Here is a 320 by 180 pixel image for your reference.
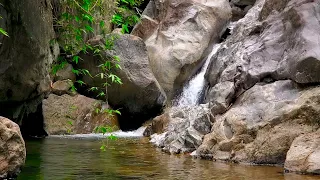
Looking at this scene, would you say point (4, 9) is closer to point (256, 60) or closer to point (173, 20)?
point (256, 60)

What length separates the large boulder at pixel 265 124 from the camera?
806 cm

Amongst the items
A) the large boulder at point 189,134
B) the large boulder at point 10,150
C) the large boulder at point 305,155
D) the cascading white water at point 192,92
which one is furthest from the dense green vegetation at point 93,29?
the cascading white water at point 192,92

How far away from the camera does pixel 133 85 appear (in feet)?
56.7

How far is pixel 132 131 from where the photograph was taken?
17703 millimetres

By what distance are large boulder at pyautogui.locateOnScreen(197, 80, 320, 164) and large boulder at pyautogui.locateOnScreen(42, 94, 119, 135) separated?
7.20 metres

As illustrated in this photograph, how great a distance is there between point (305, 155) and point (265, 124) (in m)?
1.55

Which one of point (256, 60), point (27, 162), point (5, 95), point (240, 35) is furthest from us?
point (240, 35)

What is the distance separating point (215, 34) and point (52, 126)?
33.9 ft

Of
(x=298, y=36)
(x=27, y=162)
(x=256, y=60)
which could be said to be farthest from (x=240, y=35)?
(x=27, y=162)

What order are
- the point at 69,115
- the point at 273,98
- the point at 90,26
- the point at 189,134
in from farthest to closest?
the point at 69,115 < the point at 189,134 < the point at 273,98 < the point at 90,26

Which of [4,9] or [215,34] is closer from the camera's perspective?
[4,9]

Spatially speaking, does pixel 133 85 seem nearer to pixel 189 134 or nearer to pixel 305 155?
pixel 189 134

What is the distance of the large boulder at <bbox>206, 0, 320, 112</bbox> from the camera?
29.5 feet

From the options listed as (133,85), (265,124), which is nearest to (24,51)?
(265,124)
